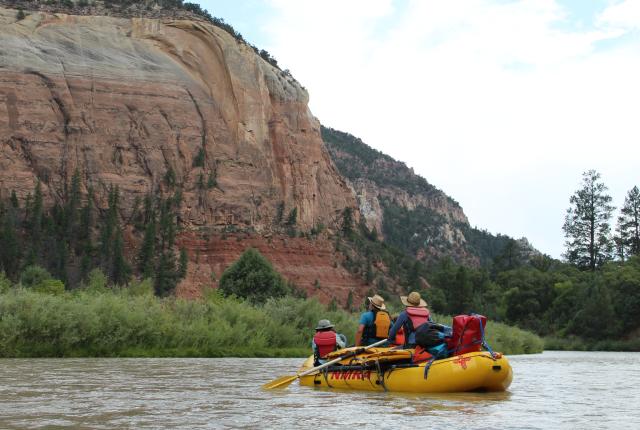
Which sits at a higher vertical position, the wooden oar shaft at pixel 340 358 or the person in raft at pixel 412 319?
the person in raft at pixel 412 319

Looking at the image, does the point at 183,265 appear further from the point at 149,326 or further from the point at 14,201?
the point at 149,326

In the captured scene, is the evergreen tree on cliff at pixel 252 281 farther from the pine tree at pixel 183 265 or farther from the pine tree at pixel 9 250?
the pine tree at pixel 9 250

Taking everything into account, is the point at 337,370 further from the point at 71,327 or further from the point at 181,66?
the point at 181,66

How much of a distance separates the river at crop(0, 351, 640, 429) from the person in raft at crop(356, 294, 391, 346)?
5.88 feet

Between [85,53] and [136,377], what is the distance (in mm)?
71056

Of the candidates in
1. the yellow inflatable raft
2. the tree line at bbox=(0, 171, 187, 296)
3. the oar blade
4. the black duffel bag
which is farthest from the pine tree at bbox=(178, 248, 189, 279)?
the black duffel bag

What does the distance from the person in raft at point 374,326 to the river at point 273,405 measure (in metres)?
1.79

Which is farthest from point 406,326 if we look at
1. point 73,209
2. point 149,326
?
point 73,209

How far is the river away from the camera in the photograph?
13156mm

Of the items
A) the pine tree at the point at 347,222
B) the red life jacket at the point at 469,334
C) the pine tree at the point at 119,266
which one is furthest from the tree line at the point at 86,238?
the red life jacket at the point at 469,334

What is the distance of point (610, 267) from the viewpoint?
87.2 meters

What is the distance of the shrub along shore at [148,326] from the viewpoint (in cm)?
3234

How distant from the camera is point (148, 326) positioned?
35812 mm

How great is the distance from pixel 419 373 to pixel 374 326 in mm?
2821
